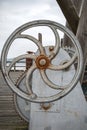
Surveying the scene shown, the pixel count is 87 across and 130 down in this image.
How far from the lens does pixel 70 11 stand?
5414 millimetres

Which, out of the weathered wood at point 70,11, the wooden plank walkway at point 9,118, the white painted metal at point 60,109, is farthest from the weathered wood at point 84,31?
the wooden plank walkway at point 9,118

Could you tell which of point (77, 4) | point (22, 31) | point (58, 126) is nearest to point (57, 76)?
point (58, 126)

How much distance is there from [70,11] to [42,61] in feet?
6.33

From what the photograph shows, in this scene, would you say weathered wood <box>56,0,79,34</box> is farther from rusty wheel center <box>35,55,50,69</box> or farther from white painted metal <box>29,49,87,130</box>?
rusty wheel center <box>35,55,50,69</box>

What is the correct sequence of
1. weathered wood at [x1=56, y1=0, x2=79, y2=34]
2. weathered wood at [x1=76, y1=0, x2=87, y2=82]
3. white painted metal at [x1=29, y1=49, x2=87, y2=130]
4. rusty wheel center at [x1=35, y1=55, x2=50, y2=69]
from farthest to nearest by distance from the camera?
weathered wood at [x1=56, y1=0, x2=79, y2=34] < weathered wood at [x1=76, y1=0, x2=87, y2=82] < white painted metal at [x1=29, y1=49, x2=87, y2=130] < rusty wheel center at [x1=35, y1=55, x2=50, y2=69]

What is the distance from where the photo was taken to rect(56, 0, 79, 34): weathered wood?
17.5 feet

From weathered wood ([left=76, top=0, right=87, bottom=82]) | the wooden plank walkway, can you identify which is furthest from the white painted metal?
the wooden plank walkway

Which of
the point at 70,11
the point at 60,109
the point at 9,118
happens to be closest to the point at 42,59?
the point at 60,109

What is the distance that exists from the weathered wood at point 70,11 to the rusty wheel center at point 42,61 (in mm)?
1839

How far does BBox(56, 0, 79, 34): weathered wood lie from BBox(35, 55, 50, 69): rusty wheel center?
184cm

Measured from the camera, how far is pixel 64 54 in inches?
173

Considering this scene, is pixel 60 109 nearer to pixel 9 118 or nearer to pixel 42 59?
pixel 42 59

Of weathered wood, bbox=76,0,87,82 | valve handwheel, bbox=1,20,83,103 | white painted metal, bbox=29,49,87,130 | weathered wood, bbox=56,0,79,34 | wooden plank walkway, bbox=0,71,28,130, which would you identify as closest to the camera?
valve handwheel, bbox=1,20,83,103

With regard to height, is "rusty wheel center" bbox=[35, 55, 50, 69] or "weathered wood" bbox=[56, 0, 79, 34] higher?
"weathered wood" bbox=[56, 0, 79, 34]
